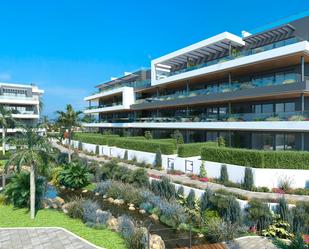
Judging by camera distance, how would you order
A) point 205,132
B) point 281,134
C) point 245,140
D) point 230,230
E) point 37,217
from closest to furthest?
point 230,230 < point 37,217 < point 281,134 < point 245,140 < point 205,132

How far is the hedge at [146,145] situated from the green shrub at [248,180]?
34.5 feet

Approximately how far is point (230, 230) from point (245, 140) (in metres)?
17.7

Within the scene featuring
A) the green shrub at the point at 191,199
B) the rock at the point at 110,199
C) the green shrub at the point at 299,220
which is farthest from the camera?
the rock at the point at 110,199

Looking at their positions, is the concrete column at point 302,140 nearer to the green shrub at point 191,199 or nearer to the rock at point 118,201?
the green shrub at point 191,199

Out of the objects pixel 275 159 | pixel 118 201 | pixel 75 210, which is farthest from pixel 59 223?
pixel 275 159

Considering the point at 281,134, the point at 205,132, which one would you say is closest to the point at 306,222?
the point at 281,134

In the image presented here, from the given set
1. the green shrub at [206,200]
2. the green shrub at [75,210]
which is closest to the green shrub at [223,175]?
the green shrub at [206,200]

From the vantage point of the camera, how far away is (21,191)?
1703 centimetres

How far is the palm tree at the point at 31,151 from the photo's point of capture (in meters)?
14.4

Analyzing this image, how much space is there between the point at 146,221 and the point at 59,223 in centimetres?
523

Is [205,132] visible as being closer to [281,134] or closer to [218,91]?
[218,91]

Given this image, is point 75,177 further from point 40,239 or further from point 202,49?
point 202,49

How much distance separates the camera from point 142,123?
137ft

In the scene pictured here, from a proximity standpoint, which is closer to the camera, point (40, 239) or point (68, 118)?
point (40, 239)
